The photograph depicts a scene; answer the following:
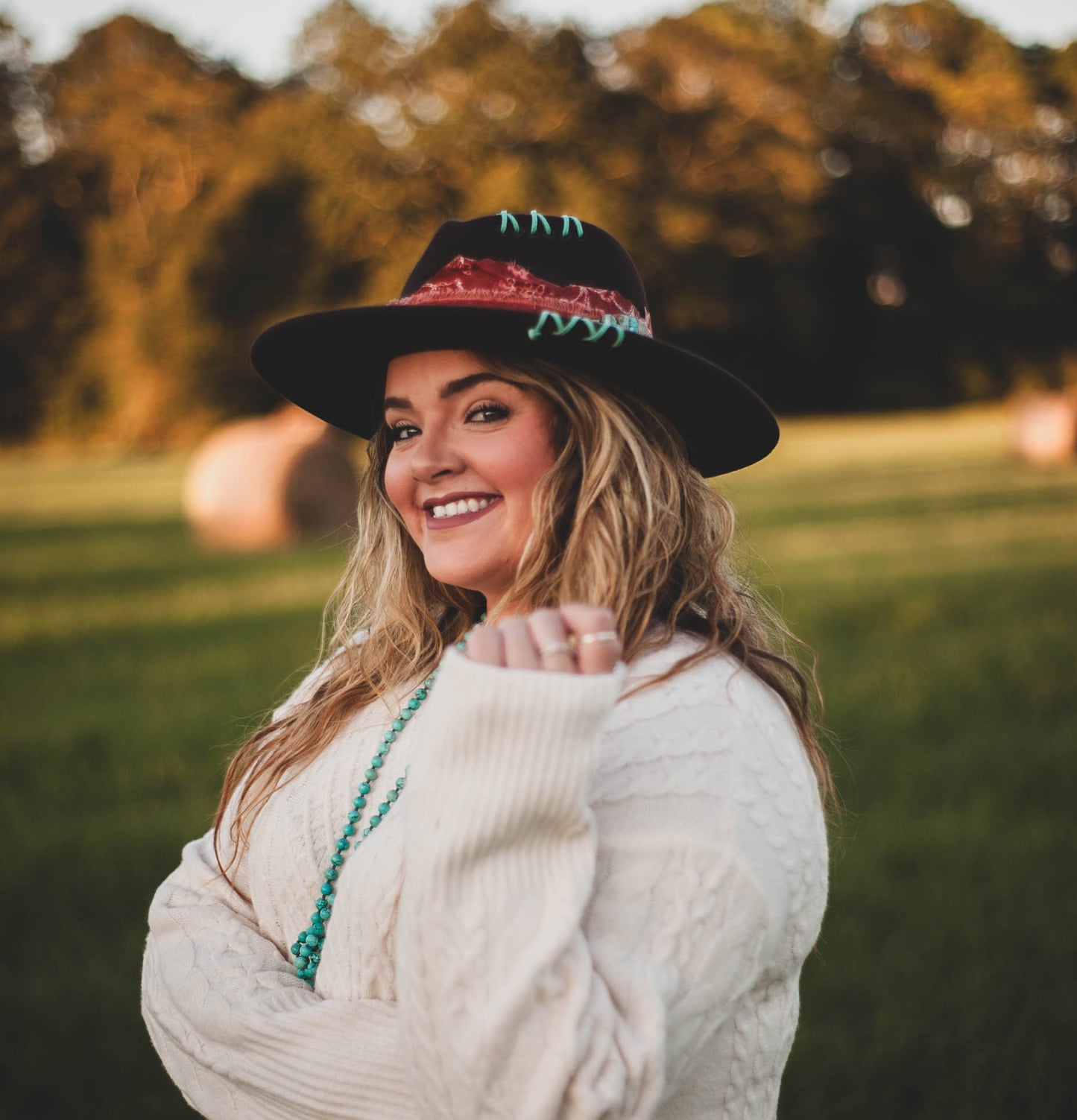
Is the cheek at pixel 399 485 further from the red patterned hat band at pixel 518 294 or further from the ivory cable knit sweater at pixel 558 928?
the ivory cable knit sweater at pixel 558 928

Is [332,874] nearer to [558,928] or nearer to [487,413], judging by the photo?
[558,928]

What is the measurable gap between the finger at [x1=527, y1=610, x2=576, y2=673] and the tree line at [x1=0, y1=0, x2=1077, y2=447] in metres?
30.2

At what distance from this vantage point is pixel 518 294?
1.83 metres

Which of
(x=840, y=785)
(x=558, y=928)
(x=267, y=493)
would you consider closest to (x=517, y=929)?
(x=558, y=928)

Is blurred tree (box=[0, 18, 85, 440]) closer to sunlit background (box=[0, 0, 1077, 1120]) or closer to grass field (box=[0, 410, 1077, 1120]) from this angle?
sunlit background (box=[0, 0, 1077, 1120])

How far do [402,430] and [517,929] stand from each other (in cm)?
111

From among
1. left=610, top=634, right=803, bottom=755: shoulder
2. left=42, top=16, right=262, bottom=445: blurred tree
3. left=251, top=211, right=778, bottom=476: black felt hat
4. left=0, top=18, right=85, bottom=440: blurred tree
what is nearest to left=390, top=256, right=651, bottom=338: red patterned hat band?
left=251, top=211, right=778, bottom=476: black felt hat

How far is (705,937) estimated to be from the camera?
4.62 ft

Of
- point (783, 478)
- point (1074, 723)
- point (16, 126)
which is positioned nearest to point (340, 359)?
point (1074, 723)

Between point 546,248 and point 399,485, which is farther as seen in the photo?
point 399,485

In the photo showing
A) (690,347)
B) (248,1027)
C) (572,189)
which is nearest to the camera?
(248,1027)

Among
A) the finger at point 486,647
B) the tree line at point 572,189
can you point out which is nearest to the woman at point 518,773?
the finger at point 486,647

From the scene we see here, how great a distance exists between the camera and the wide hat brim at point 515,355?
182 centimetres

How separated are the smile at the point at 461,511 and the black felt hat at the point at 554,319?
0.86 feet
